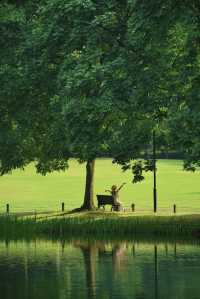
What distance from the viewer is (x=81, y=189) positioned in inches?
3376

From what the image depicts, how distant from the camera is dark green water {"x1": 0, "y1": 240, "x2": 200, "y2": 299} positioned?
25.7 m

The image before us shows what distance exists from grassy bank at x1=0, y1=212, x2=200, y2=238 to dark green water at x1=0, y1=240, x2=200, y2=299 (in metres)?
3.47

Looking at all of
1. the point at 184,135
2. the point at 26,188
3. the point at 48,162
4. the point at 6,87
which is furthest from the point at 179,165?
the point at 184,135

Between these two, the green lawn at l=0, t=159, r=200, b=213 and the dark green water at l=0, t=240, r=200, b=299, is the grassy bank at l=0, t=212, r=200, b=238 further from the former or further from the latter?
the green lawn at l=0, t=159, r=200, b=213

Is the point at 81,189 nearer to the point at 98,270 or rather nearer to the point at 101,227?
the point at 101,227

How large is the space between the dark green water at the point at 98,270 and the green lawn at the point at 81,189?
20.2 m

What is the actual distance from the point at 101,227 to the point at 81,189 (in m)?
41.4

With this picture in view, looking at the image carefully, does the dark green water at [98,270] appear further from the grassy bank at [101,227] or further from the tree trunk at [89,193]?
the tree trunk at [89,193]

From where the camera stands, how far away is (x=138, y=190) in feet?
277

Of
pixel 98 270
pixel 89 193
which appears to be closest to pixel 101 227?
pixel 89 193

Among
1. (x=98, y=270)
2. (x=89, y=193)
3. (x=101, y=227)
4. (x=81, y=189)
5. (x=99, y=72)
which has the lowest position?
(x=98, y=270)

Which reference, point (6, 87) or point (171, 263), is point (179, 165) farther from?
point (171, 263)

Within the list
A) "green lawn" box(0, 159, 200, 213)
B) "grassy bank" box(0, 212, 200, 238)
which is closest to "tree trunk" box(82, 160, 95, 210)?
"green lawn" box(0, 159, 200, 213)

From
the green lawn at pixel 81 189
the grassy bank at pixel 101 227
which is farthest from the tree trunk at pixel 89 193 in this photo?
the grassy bank at pixel 101 227
